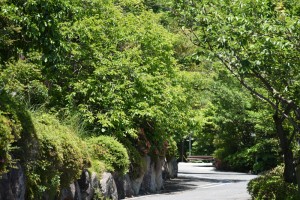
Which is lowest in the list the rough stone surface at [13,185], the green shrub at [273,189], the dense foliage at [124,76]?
the green shrub at [273,189]

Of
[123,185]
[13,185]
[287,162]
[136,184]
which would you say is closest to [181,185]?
[136,184]

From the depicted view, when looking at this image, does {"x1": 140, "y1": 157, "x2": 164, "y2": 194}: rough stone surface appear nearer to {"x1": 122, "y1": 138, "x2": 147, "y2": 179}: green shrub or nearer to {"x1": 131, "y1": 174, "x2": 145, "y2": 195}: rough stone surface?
{"x1": 131, "y1": 174, "x2": 145, "y2": 195}: rough stone surface

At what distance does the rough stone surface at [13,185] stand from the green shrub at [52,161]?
0.56 meters

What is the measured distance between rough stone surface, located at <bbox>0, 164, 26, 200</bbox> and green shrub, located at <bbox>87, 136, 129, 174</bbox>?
642 centimetres

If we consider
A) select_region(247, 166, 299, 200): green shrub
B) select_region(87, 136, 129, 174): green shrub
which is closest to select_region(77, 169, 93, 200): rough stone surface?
select_region(87, 136, 129, 174): green shrub

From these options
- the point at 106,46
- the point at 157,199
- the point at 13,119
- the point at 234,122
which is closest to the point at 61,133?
the point at 13,119

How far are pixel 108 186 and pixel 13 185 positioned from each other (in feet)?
22.1

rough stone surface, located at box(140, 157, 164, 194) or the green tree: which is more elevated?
the green tree

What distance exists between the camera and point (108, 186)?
1705 centimetres

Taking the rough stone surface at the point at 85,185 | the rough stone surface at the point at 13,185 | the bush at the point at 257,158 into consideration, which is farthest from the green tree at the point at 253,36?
the bush at the point at 257,158

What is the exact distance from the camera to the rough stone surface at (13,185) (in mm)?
10109

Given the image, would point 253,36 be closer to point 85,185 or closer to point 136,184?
point 85,185

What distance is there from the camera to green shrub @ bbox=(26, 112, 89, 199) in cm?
1184

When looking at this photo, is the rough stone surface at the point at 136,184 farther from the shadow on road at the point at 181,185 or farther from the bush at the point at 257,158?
the bush at the point at 257,158
